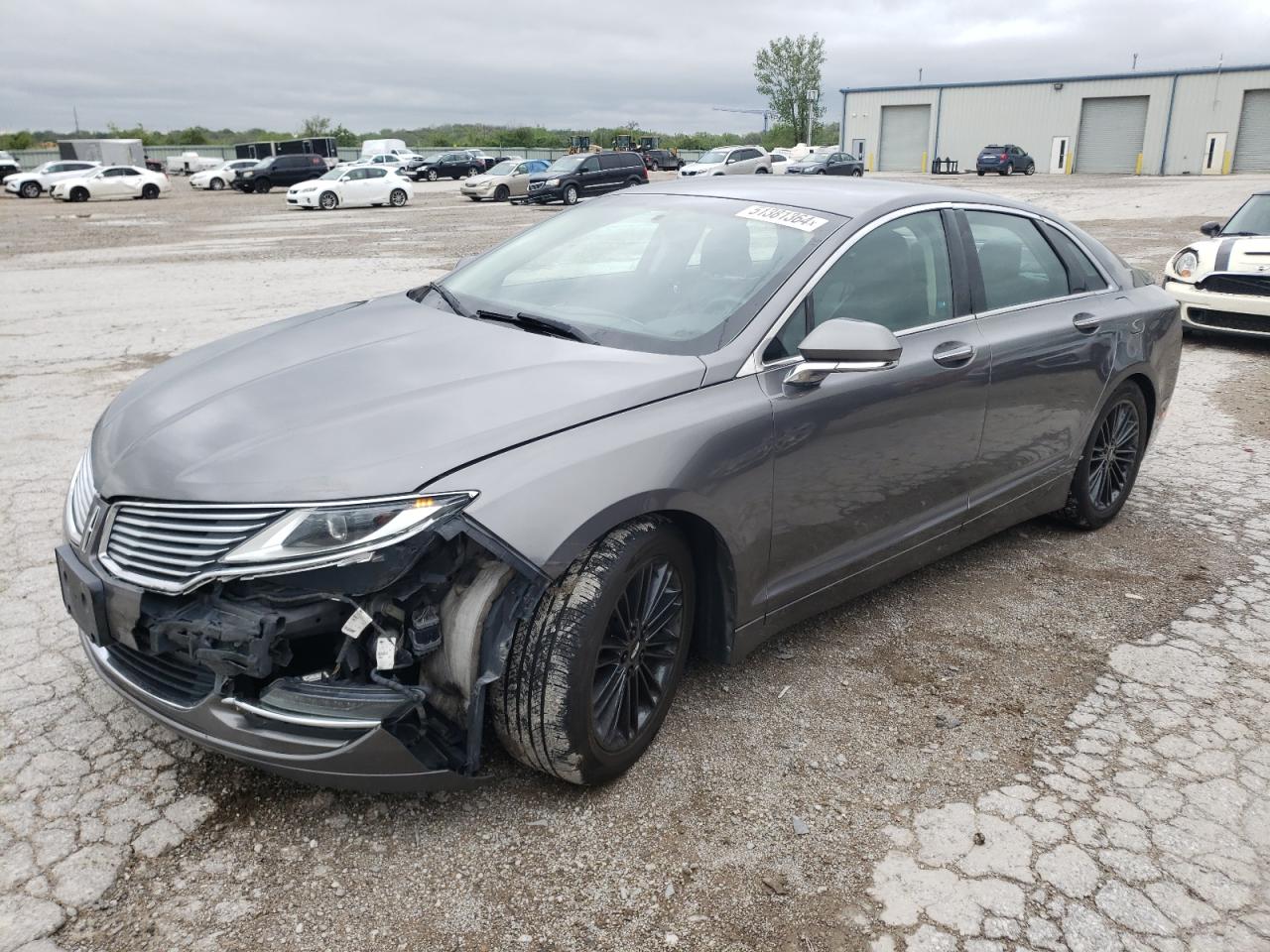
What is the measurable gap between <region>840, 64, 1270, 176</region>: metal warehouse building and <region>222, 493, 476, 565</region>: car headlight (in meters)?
57.3

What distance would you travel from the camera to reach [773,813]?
274cm

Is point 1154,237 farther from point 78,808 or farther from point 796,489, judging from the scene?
point 78,808

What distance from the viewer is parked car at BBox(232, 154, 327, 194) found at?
40.5 m

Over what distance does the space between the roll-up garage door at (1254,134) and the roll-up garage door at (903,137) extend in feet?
54.7

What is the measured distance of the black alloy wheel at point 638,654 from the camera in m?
2.70

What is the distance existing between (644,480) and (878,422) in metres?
1.09

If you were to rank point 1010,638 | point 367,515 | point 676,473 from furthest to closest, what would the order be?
point 1010,638 → point 676,473 → point 367,515

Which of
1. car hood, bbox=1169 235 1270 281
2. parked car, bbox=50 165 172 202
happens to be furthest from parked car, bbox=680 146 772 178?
car hood, bbox=1169 235 1270 281

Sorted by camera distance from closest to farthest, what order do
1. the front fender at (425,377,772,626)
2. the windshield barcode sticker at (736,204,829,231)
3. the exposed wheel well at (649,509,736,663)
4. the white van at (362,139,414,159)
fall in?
the front fender at (425,377,772,626)
the exposed wheel well at (649,509,736,663)
the windshield barcode sticker at (736,204,829,231)
the white van at (362,139,414,159)

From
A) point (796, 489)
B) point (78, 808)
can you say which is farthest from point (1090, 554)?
point (78, 808)

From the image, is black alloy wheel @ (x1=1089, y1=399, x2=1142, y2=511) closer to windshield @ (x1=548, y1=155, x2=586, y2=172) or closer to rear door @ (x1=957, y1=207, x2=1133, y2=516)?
rear door @ (x1=957, y1=207, x2=1133, y2=516)

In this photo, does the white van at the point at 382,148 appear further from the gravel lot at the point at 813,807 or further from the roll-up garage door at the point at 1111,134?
the gravel lot at the point at 813,807

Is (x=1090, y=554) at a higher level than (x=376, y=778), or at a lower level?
lower

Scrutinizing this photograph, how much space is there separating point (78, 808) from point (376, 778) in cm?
97
